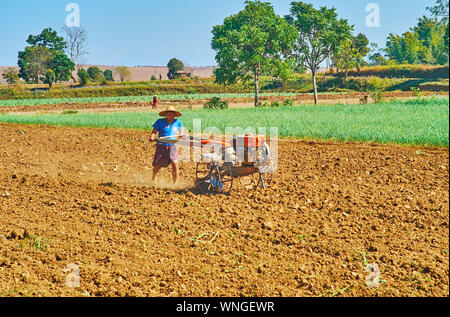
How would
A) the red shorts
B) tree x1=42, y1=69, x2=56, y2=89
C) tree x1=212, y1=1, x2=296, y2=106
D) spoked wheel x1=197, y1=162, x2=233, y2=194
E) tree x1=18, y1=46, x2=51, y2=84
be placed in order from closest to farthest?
spoked wheel x1=197, y1=162, x2=233, y2=194 < the red shorts < tree x1=212, y1=1, x2=296, y2=106 < tree x1=42, y1=69, x2=56, y2=89 < tree x1=18, y1=46, x2=51, y2=84

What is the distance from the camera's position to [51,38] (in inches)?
2566

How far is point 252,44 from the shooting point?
35.5 m

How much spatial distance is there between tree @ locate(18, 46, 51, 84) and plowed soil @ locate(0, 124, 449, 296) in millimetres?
58349

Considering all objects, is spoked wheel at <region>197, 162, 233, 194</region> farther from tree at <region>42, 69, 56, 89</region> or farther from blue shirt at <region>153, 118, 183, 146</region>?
→ tree at <region>42, 69, 56, 89</region>

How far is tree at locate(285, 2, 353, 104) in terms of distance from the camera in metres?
36.9

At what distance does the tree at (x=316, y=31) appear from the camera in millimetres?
36938

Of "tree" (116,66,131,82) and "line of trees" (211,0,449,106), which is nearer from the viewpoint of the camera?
"line of trees" (211,0,449,106)

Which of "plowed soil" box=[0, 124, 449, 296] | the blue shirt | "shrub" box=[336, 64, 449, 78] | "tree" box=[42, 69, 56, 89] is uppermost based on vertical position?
"tree" box=[42, 69, 56, 89]

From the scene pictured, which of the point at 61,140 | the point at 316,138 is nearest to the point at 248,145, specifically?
the point at 316,138

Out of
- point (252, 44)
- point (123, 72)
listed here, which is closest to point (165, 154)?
point (252, 44)

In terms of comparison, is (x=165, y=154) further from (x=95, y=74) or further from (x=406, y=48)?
(x=95, y=74)

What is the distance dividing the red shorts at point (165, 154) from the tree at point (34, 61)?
200 feet

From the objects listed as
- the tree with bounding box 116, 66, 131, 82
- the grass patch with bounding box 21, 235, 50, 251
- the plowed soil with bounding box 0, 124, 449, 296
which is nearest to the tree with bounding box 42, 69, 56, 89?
the tree with bounding box 116, 66, 131, 82
